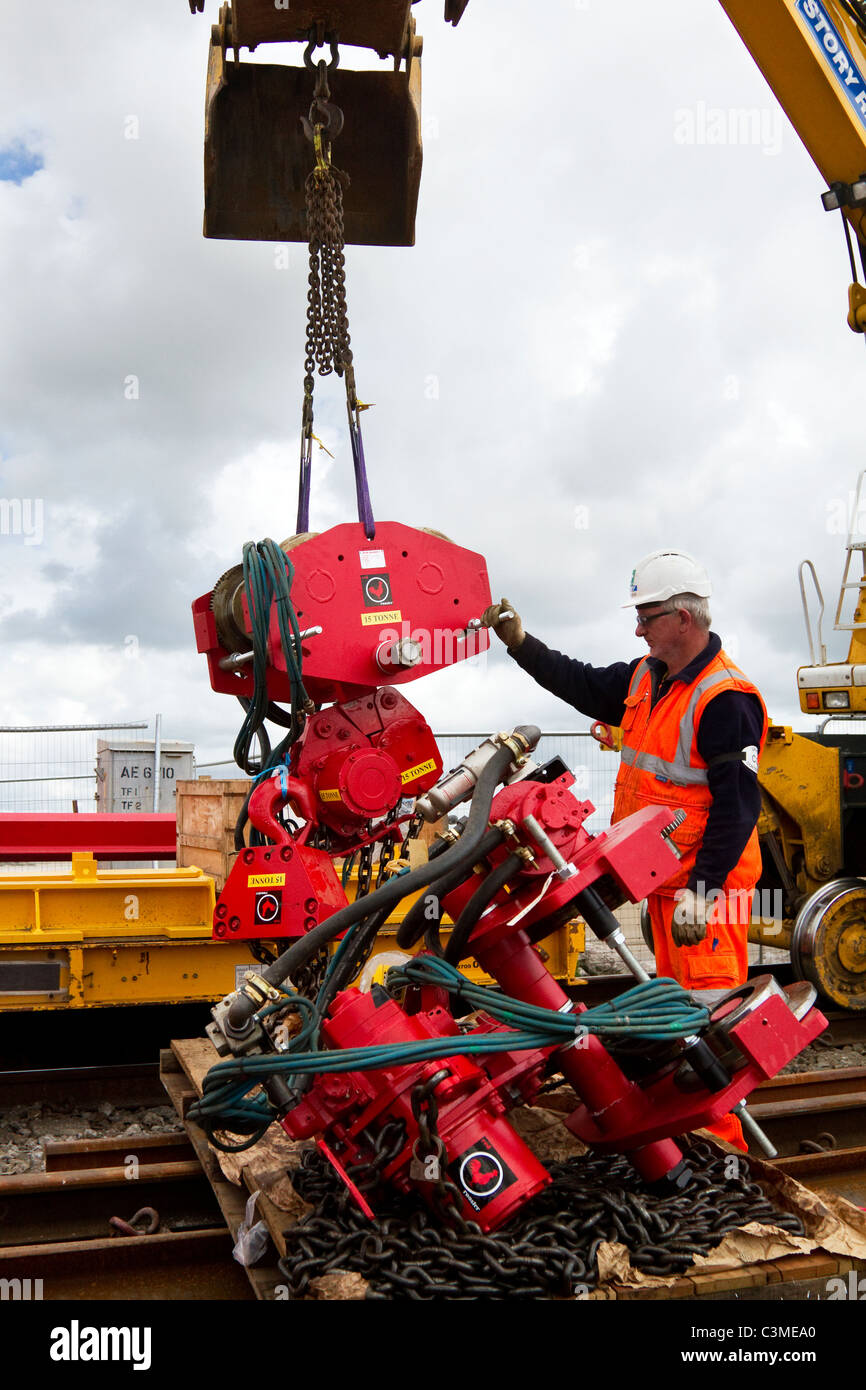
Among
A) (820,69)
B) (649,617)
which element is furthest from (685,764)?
(820,69)

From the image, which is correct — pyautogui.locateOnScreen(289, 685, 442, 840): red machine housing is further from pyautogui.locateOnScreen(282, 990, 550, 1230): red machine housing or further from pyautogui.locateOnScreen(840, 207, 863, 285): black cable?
pyautogui.locateOnScreen(840, 207, 863, 285): black cable

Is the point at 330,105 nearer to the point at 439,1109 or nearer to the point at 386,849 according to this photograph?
the point at 386,849

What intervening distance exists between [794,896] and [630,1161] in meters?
4.67

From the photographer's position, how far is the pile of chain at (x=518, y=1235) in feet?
8.06

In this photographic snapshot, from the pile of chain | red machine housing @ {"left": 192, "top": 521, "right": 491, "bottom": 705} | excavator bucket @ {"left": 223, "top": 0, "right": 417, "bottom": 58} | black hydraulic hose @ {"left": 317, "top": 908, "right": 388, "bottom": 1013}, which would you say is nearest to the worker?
red machine housing @ {"left": 192, "top": 521, "right": 491, "bottom": 705}

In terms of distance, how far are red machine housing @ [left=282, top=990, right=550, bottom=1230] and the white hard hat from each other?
5.23 feet

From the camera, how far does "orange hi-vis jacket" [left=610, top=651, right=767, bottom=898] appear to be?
11.9ft

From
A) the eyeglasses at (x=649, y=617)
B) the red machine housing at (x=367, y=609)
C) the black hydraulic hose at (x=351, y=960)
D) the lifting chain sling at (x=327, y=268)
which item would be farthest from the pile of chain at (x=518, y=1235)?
the lifting chain sling at (x=327, y=268)

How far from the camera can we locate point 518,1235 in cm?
262

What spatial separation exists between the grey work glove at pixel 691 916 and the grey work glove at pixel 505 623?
45.5 inches

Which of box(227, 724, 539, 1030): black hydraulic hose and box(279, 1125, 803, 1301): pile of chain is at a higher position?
box(227, 724, 539, 1030): black hydraulic hose
